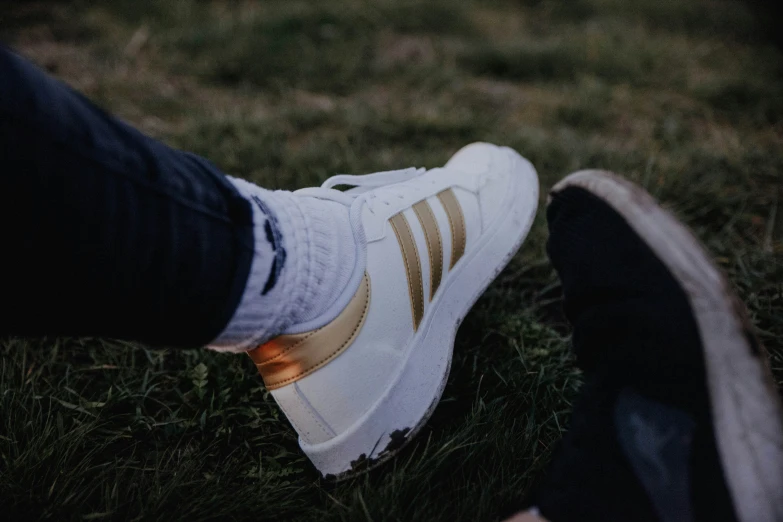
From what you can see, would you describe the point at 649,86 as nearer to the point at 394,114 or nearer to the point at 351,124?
the point at 394,114

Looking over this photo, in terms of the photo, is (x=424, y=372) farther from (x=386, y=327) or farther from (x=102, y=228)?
(x=102, y=228)

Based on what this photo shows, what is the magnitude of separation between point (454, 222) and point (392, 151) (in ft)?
2.82

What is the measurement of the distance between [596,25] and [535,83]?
840 millimetres

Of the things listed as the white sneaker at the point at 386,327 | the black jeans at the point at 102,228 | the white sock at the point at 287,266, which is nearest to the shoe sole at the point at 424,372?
the white sneaker at the point at 386,327

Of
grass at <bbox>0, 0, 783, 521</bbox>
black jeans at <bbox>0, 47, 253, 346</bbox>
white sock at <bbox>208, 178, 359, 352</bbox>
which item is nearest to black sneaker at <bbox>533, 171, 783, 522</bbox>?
grass at <bbox>0, 0, 783, 521</bbox>

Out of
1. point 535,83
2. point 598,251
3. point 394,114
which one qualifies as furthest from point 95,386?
point 535,83

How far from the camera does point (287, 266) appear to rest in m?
0.81

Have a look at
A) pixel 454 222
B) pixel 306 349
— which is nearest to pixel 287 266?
pixel 306 349

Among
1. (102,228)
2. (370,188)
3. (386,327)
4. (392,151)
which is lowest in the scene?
(392,151)

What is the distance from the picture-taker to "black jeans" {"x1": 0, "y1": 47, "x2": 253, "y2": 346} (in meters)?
0.58

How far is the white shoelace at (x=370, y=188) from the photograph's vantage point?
104 cm

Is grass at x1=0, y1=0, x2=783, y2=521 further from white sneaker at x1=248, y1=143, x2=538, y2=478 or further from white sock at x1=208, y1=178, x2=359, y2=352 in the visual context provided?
white sock at x1=208, y1=178, x2=359, y2=352

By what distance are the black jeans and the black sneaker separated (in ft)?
1.93

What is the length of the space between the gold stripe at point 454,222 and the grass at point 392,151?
19 cm
